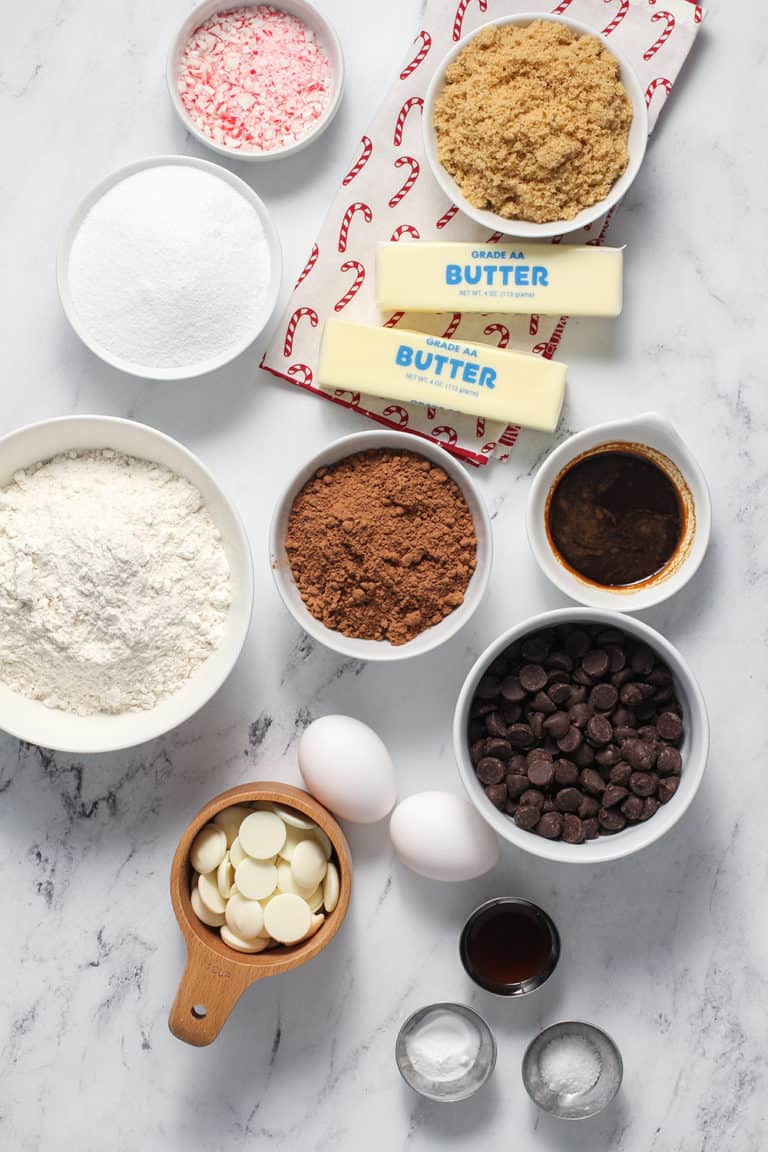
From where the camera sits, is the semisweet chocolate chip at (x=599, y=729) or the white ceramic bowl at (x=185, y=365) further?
the white ceramic bowl at (x=185, y=365)

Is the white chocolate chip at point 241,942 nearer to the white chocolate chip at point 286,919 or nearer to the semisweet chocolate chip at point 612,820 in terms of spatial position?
the white chocolate chip at point 286,919

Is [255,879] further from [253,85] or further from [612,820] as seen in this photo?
[253,85]

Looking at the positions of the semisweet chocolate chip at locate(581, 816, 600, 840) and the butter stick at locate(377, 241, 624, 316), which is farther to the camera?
the butter stick at locate(377, 241, 624, 316)

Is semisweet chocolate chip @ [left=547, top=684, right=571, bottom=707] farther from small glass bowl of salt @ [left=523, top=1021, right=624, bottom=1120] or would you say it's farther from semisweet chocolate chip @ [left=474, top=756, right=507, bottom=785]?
small glass bowl of salt @ [left=523, top=1021, right=624, bottom=1120]

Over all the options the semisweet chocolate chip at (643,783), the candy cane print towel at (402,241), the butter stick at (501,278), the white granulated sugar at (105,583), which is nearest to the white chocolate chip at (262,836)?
the white granulated sugar at (105,583)

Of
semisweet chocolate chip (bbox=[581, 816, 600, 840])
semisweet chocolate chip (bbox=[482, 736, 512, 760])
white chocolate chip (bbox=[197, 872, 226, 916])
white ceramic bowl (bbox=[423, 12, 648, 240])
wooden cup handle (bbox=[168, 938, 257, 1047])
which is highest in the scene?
white ceramic bowl (bbox=[423, 12, 648, 240])

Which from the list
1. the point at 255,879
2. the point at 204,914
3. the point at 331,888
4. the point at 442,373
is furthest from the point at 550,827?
the point at 442,373

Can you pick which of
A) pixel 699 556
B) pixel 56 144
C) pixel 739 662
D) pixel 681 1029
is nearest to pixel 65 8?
pixel 56 144

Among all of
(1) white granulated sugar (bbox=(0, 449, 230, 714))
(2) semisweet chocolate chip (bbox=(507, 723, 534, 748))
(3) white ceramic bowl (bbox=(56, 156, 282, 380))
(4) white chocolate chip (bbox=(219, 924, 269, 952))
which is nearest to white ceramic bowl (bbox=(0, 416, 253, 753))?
A: (1) white granulated sugar (bbox=(0, 449, 230, 714))
